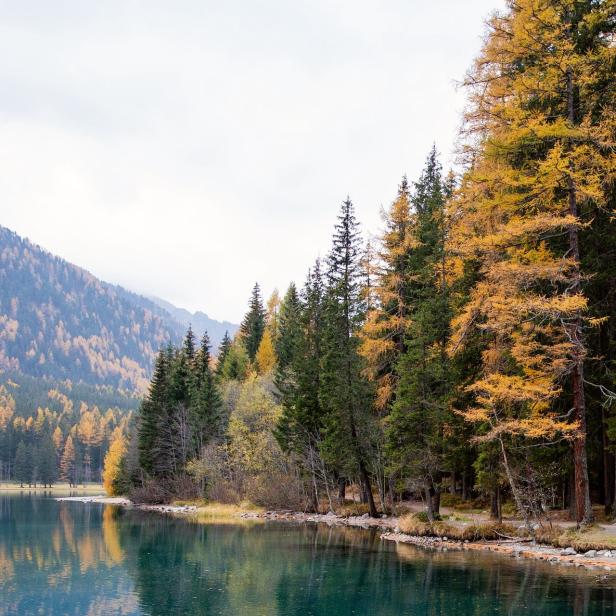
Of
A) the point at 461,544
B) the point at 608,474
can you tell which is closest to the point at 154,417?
the point at 461,544

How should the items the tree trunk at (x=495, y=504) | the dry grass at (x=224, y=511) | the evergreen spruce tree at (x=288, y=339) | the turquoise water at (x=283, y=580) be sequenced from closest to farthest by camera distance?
the turquoise water at (x=283, y=580) < the tree trunk at (x=495, y=504) < the dry grass at (x=224, y=511) < the evergreen spruce tree at (x=288, y=339)

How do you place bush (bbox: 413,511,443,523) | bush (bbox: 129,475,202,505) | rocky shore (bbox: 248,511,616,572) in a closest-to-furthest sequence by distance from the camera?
rocky shore (bbox: 248,511,616,572) → bush (bbox: 413,511,443,523) → bush (bbox: 129,475,202,505)

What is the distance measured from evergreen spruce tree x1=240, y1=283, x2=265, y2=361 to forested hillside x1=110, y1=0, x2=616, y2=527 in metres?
32.5

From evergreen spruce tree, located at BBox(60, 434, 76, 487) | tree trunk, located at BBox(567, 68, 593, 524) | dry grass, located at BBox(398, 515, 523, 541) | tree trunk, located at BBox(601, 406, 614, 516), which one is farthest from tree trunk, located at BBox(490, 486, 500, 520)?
evergreen spruce tree, located at BBox(60, 434, 76, 487)

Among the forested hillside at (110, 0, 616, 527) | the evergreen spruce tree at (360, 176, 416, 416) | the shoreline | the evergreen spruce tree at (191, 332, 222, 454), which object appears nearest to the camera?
the shoreline

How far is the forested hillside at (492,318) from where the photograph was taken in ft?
80.1

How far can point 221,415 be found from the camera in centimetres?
6912

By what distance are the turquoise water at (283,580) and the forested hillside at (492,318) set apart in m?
4.85

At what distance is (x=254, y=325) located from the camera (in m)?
92.2

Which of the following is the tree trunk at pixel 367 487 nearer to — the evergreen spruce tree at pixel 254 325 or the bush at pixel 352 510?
the bush at pixel 352 510

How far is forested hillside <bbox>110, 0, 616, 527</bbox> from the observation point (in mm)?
24406

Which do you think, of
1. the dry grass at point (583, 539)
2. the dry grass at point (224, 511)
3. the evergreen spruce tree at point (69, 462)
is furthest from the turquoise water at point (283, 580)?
the evergreen spruce tree at point (69, 462)

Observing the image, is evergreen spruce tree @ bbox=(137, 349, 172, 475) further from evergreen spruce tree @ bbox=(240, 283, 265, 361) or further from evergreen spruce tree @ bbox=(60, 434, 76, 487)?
evergreen spruce tree @ bbox=(60, 434, 76, 487)

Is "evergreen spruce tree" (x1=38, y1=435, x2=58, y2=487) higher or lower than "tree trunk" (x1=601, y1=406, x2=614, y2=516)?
lower
